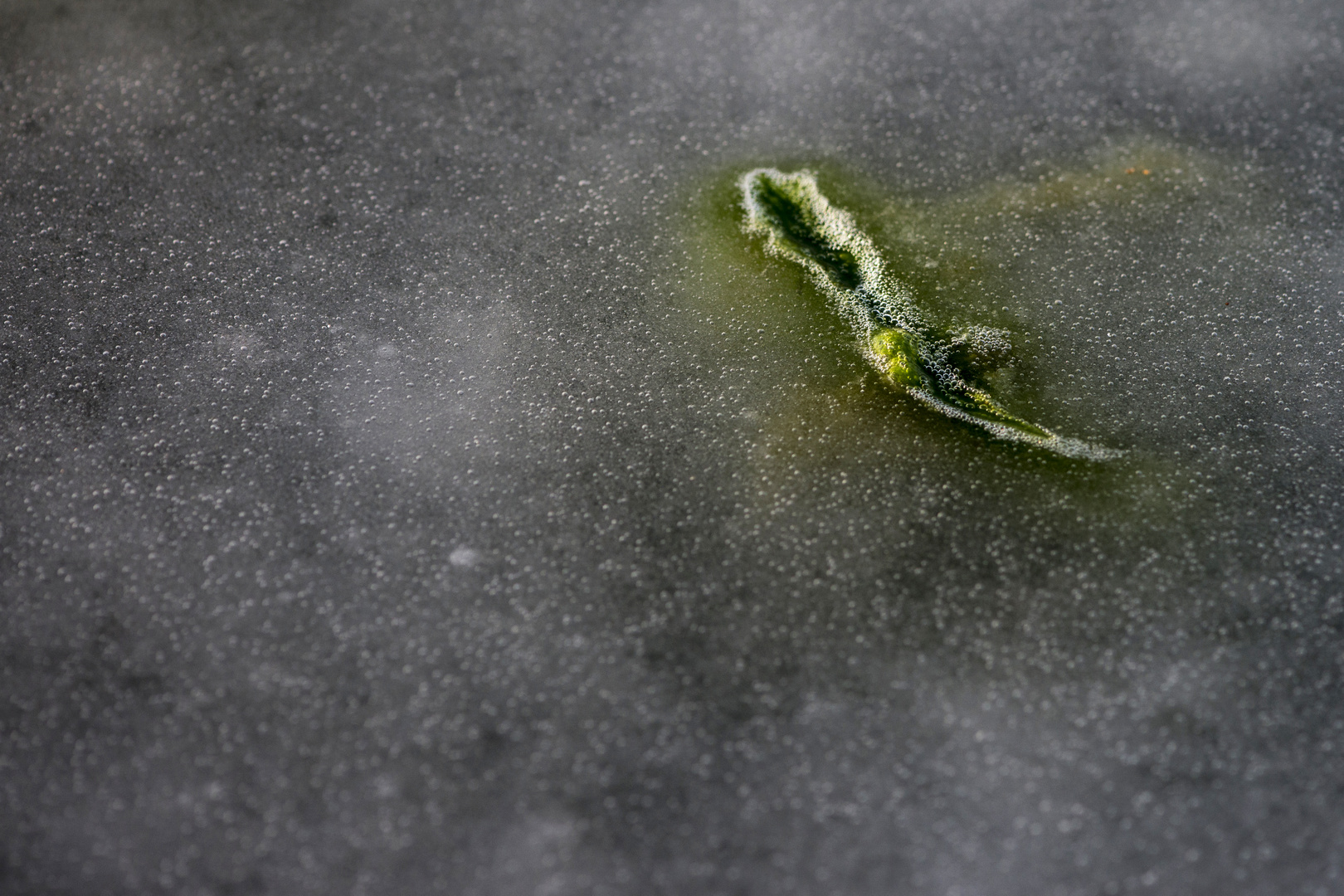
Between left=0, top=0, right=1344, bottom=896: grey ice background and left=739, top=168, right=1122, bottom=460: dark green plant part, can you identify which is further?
left=739, top=168, right=1122, bottom=460: dark green plant part

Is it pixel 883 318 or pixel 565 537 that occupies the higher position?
pixel 883 318

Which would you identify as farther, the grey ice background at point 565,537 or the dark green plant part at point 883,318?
the dark green plant part at point 883,318

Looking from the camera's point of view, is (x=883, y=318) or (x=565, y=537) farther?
(x=883, y=318)

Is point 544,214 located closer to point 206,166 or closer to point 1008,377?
point 206,166
